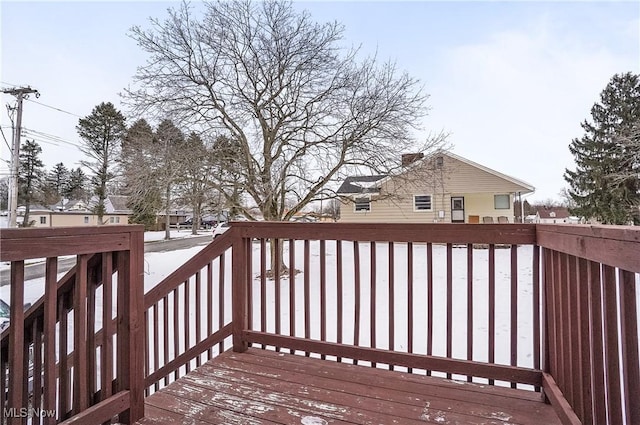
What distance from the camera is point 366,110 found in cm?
792

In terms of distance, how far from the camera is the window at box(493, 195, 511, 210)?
1405cm

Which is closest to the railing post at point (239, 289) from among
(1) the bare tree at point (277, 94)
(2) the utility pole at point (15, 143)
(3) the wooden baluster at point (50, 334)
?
(3) the wooden baluster at point (50, 334)

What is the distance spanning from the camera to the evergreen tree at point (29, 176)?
520 inches

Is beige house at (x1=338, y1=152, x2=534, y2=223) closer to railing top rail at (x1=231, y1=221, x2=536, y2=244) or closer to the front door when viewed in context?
the front door

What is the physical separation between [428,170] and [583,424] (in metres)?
7.31

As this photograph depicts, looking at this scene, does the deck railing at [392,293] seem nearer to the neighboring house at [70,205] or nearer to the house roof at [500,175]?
the house roof at [500,175]

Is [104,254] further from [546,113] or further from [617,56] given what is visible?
[546,113]

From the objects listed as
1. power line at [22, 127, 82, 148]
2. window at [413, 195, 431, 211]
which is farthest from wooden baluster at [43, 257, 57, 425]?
window at [413, 195, 431, 211]

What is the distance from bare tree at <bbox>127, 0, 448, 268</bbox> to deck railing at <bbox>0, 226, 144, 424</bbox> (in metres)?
6.52

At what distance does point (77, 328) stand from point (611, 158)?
13264 millimetres

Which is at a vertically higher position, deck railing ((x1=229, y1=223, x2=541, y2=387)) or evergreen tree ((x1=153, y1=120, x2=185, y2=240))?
evergreen tree ((x1=153, y1=120, x2=185, y2=240))

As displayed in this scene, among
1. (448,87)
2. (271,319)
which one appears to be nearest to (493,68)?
(448,87)

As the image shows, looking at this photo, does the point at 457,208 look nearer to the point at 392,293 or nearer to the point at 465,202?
the point at 465,202

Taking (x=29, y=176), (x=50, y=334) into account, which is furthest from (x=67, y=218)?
(x=50, y=334)
